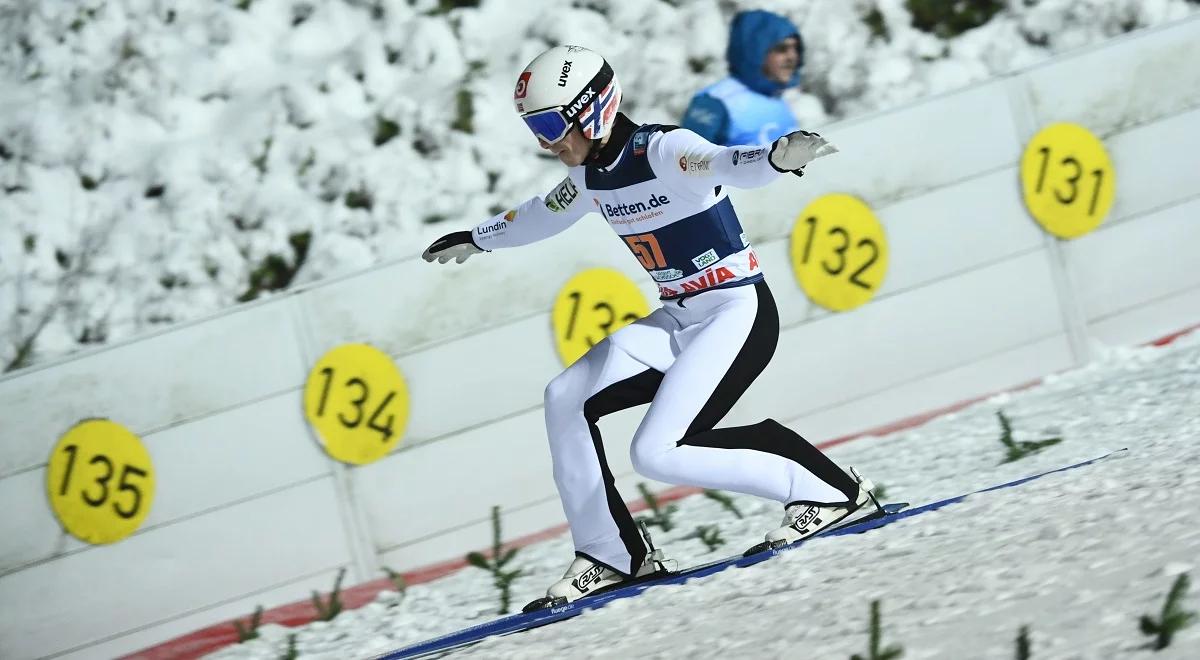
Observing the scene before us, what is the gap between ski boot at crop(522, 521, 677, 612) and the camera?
4250 mm

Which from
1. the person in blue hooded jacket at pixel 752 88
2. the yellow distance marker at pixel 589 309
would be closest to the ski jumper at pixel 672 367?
the yellow distance marker at pixel 589 309

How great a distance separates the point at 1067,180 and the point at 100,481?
4535 mm

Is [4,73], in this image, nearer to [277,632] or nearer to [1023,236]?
[277,632]

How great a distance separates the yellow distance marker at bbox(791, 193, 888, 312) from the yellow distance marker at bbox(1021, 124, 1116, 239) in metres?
0.83

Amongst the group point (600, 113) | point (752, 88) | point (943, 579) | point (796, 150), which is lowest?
point (943, 579)

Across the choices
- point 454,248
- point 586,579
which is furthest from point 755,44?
point 586,579

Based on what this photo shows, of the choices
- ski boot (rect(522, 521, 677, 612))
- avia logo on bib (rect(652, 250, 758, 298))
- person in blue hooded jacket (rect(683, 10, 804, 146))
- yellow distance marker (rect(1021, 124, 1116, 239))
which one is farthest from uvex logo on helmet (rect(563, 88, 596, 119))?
yellow distance marker (rect(1021, 124, 1116, 239))

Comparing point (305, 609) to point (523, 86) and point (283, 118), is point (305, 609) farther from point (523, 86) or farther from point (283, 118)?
point (523, 86)

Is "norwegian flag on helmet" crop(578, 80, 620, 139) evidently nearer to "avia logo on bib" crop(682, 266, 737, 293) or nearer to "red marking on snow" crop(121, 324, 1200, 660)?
"avia logo on bib" crop(682, 266, 737, 293)

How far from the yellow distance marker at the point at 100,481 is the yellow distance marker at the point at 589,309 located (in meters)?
1.78

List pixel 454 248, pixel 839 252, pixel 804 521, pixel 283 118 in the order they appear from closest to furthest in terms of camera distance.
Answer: pixel 804 521 → pixel 454 248 → pixel 839 252 → pixel 283 118

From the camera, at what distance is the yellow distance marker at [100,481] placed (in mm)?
5895

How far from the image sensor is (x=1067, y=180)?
276 inches

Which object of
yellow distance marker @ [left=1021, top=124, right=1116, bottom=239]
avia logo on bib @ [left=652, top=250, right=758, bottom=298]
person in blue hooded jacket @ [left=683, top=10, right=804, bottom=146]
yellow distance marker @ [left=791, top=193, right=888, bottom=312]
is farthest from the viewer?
yellow distance marker @ [left=1021, top=124, right=1116, bottom=239]
